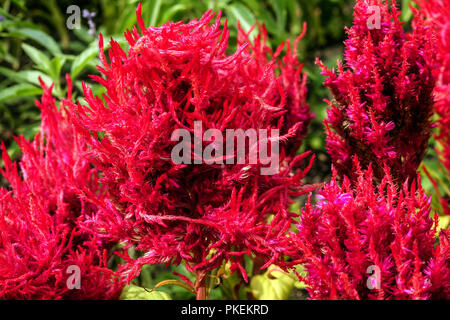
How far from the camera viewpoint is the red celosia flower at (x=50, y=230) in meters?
0.51

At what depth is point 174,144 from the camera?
0.48m

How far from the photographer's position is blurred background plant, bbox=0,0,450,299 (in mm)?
764

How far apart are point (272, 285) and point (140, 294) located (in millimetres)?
197

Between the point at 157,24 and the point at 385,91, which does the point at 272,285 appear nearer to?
the point at 385,91

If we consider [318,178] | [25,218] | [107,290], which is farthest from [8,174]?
[318,178]

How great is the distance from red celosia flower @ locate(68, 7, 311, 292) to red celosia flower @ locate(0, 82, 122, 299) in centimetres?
6

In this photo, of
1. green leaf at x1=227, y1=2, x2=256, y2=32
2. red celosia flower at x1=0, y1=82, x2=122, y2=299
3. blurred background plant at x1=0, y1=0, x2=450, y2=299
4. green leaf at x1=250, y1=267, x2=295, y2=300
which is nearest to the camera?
red celosia flower at x1=0, y1=82, x2=122, y2=299

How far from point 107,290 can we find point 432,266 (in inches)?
15.7
